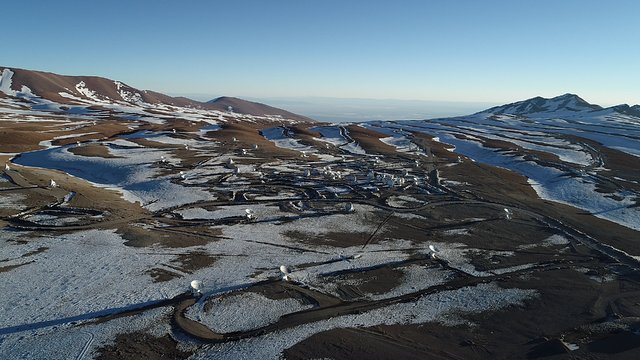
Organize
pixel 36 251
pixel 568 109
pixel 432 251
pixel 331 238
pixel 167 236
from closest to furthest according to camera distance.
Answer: pixel 36 251, pixel 432 251, pixel 167 236, pixel 331 238, pixel 568 109

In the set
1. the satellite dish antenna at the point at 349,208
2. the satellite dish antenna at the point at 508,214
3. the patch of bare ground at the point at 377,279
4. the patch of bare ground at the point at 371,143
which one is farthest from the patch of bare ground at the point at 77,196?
the patch of bare ground at the point at 371,143

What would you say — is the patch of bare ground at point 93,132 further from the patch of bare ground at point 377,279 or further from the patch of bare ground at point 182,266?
the patch of bare ground at point 377,279

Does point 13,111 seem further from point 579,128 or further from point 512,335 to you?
point 579,128

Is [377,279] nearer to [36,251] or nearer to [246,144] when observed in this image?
[36,251]

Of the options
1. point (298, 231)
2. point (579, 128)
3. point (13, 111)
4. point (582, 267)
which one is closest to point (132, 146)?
point (298, 231)

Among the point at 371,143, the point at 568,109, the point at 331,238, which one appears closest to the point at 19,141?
the point at 371,143

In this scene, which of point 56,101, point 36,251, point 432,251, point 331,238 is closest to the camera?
point 36,251
